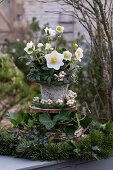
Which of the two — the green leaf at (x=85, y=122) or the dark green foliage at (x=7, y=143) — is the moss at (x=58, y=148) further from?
the green leaf at (x=85, y=122)

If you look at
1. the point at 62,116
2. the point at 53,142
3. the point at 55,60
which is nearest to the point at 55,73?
the point at 55,60

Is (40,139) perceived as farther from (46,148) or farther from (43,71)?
(43,71)

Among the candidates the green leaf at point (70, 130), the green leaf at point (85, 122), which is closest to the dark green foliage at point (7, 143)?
the green leaf at point (70, 130)

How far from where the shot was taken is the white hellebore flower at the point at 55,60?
135 centimetres

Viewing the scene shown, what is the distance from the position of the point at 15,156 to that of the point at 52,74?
0.57m

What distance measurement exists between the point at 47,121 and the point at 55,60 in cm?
38

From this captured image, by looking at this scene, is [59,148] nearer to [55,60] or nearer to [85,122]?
[85,122]

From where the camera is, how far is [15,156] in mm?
1319

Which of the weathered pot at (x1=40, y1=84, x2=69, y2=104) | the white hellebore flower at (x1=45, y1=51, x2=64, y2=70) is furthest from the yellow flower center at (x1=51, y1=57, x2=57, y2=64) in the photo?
the weathered pot at (x1=40, y1=84, x2=69, y2=104)

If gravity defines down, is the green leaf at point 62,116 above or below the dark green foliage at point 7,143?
above

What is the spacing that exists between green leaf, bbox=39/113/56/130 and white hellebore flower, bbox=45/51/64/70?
31cm

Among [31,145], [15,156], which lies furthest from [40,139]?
[15,156]

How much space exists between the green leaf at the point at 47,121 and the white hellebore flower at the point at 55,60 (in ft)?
1.01

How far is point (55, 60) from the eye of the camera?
53.2 inches
